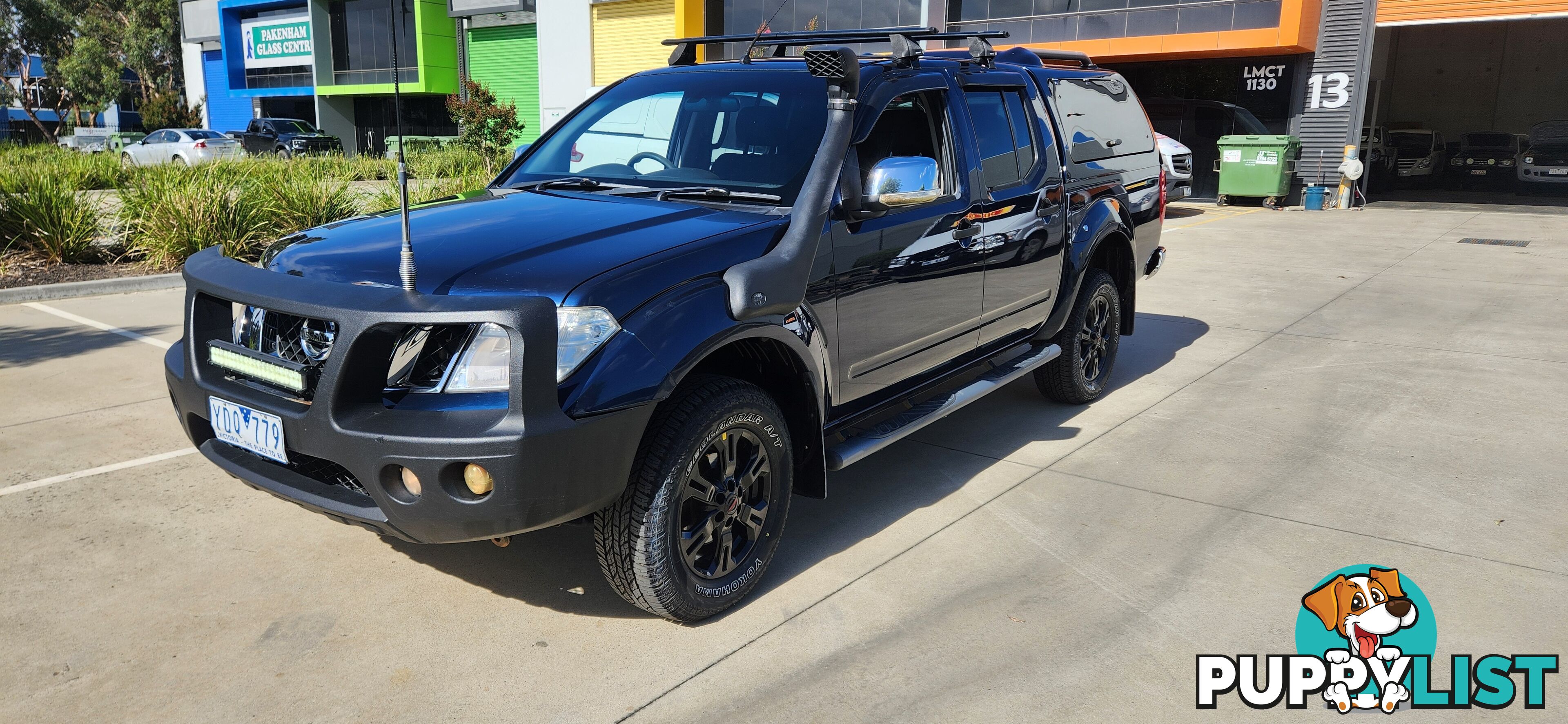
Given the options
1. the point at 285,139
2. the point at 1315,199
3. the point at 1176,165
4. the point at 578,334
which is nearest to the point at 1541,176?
the point at 1315,199

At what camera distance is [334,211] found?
37.8ft

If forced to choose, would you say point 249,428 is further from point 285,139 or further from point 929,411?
point 285,139

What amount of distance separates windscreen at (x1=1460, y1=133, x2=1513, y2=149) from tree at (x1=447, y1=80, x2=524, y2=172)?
2389cm

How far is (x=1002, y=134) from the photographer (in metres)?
5.01

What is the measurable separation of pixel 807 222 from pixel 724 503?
3.25 ft

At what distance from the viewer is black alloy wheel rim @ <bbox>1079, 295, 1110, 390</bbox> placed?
5.97 m

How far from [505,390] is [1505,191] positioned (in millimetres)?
28176

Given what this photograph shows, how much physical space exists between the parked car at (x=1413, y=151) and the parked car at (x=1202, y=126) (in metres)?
6.21

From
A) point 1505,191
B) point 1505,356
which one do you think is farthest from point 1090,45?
point 1505,356

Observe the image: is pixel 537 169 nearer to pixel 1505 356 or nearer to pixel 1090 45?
pixel 1505 356

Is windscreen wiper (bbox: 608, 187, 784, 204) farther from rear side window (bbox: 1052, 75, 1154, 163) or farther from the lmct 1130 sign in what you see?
the lmct 1130 sign

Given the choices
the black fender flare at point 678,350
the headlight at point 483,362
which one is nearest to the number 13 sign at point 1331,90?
the black fender flare at point 678,350

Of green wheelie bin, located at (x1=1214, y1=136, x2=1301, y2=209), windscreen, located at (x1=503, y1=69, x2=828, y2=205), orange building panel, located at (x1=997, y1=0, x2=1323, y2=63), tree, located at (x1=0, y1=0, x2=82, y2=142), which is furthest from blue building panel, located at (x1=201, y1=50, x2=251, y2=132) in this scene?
windscreen, located at (x1=503, y1=69, x2=828, y2=205)

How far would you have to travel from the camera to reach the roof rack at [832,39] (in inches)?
174
